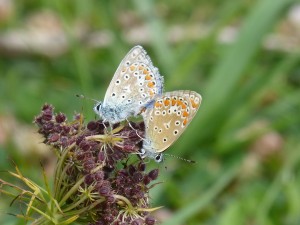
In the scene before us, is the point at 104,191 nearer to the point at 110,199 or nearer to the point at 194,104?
the point at 110,199

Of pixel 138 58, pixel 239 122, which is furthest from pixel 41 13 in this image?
pixel 138 58

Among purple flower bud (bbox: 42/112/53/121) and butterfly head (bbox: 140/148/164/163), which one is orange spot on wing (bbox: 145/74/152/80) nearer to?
butterfly head (bbox: 140/148/164/163)

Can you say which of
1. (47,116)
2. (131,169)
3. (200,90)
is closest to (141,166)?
(131,169)

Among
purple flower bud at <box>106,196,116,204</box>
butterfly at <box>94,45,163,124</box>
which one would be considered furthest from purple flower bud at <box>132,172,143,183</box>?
butterfly at <box>94,45,163,124</box>

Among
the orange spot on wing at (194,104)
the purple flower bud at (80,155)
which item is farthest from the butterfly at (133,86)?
the purple flower bud at (80,155)

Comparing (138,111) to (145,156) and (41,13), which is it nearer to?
(145,156)

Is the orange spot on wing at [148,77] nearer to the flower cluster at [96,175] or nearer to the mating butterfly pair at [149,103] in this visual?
the mating butterfly pair at [149,103]
